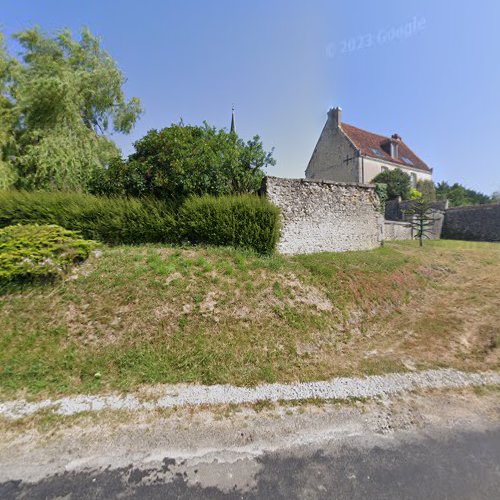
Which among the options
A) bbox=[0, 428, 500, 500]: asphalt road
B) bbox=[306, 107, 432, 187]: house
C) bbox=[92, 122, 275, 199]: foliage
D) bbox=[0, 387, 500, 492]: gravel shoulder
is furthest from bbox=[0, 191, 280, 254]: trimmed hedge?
bbox=[306, 107, 432, 187]: house

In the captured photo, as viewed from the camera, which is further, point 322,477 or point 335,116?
point 335,116

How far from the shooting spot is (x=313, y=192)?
8.88 m

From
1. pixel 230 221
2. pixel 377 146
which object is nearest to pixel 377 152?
pixel 377 146

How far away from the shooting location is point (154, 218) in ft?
24.4

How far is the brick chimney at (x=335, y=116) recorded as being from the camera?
26.1m

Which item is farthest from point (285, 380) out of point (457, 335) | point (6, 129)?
point (6, 129)

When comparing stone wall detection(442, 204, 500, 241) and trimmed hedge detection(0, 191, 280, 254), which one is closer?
trimmed hedge detection(0, 191, 280, 254)

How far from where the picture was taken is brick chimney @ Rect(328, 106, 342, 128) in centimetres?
2608

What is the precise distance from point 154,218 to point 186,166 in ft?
5.91

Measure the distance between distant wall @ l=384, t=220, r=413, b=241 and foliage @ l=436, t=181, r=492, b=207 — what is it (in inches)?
904

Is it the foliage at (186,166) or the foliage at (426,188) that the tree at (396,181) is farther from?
the foliage at (186,166)

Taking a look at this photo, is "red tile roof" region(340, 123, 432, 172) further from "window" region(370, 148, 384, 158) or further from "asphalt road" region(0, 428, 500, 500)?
"asphalt road" region(0, 428, 500, 500)

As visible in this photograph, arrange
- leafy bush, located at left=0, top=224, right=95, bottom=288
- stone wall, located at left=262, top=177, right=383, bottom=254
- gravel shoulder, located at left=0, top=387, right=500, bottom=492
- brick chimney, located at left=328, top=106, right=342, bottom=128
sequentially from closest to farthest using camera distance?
gravel shoulder, located at left=0, top=387, right=500, bottom=492
leafy bush, located at left=0, top=224, right=95, bottom=288
stone wall, located at left=262, top=177, right=383, bottom=254
brick chimney, located at left=328, top=106, right=342, bottom=128

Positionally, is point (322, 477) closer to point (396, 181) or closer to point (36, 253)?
point (36, 253)
